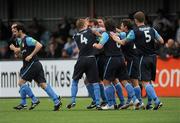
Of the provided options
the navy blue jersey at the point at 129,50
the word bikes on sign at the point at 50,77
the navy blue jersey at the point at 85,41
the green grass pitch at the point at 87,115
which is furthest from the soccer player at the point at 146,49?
the word bikes on sign at the point at 50,77

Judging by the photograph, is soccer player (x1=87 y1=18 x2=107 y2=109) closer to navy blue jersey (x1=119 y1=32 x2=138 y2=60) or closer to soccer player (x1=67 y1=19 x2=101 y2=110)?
soccer player (x1=67 y1=19 x2=101 y2=110)

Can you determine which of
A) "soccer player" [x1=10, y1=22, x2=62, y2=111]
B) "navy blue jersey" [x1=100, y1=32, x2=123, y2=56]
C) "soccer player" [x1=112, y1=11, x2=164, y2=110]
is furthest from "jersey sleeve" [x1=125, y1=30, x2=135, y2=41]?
"soccer player" [x1=10, y1=22, x2=62, y2=111]

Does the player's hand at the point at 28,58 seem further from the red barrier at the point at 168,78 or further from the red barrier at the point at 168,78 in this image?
the red barrier at the point at 168,78

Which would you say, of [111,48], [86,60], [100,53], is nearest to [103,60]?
[100,53]

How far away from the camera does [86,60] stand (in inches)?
837

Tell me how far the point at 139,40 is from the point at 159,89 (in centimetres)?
774

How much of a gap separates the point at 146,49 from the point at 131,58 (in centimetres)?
120

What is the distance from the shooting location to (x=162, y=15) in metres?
31.6

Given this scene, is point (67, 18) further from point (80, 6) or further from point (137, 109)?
point (137, 109)

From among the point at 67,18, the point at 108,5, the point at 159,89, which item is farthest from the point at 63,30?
the point at 159,89

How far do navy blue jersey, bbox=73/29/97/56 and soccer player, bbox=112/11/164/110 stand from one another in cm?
109

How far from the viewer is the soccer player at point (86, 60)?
2114 cm

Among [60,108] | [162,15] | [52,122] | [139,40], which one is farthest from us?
[162,15]

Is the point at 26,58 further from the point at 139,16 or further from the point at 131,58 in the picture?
the point at 139,16
